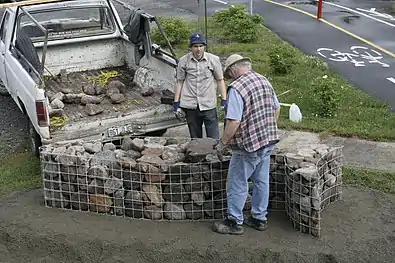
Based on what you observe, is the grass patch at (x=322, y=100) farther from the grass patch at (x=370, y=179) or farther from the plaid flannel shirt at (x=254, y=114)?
the plaid flannel shirt at (x=254, y=114)

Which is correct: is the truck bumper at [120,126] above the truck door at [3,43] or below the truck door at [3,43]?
below

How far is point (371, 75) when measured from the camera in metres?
13.5

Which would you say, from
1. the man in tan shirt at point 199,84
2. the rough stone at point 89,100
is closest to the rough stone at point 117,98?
the rough stone at point 89,100

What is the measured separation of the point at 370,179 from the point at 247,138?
2313 millimetres

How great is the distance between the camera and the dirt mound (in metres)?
6.50

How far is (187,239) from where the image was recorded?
6797 millimetres

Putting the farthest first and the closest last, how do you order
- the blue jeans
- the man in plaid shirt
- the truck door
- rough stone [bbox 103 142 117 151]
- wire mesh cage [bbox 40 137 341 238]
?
the truck door → rough stone [bbox 103 142 117 151] → wire mesh cage [bbox 40 137 341 238] → the blue jeans → the man in plaid shirt

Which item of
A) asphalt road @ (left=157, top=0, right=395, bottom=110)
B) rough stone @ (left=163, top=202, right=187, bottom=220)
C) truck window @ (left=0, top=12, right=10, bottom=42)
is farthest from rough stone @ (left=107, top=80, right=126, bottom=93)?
asphalt road @ (left=157, top=0, right=395, bottom=110)

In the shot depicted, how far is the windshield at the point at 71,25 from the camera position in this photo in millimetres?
10922

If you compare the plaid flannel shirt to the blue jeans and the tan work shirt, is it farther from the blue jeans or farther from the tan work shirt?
the tan work shirt

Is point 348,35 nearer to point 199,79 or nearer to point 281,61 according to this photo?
point 281,61

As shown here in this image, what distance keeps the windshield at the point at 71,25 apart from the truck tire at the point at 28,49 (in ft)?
2.06

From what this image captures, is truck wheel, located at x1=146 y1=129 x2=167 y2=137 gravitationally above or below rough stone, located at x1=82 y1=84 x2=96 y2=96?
below

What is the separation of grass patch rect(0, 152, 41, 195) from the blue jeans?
286 centimetres
